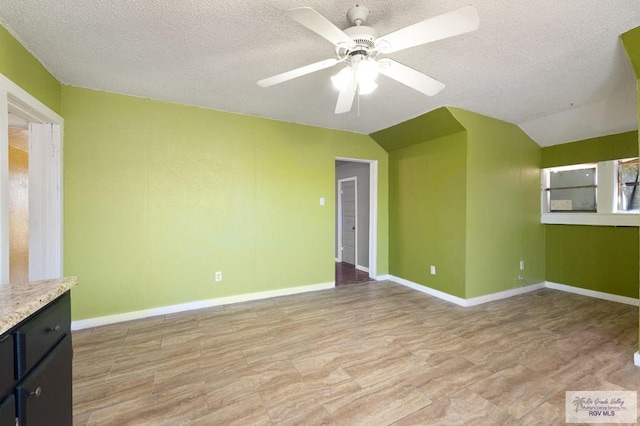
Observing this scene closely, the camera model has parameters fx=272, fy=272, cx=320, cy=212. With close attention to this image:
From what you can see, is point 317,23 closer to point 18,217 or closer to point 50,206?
point 50,206

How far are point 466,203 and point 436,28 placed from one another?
262 centimetres

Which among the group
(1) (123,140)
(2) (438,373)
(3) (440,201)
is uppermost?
(1) (123,140)

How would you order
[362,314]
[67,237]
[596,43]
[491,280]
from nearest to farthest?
[596,43], [67,237], [362,314], [491,280]

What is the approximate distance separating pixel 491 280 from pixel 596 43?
9.13 ft

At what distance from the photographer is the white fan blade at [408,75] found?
5.55 ft

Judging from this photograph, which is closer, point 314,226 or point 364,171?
point 314,226

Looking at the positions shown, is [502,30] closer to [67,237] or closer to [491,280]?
[491,280]

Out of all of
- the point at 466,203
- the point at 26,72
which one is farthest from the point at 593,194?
the point at 26,72

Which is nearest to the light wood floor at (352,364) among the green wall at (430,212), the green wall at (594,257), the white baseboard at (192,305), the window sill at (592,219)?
the white baseboard at (192,305)

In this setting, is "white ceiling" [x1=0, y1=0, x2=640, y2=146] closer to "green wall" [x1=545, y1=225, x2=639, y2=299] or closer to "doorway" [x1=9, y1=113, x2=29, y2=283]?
"green wall" [x1=545, y1=225, x2=639, y2=299]

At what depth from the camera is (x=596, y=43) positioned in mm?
1971

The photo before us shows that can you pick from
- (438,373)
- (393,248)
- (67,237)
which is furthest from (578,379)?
(67,237)

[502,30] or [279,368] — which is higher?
[502,30]

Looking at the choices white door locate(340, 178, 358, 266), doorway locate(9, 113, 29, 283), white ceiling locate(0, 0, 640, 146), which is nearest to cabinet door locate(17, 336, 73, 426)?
white ceiling locate(0, 0, 640, 146)
